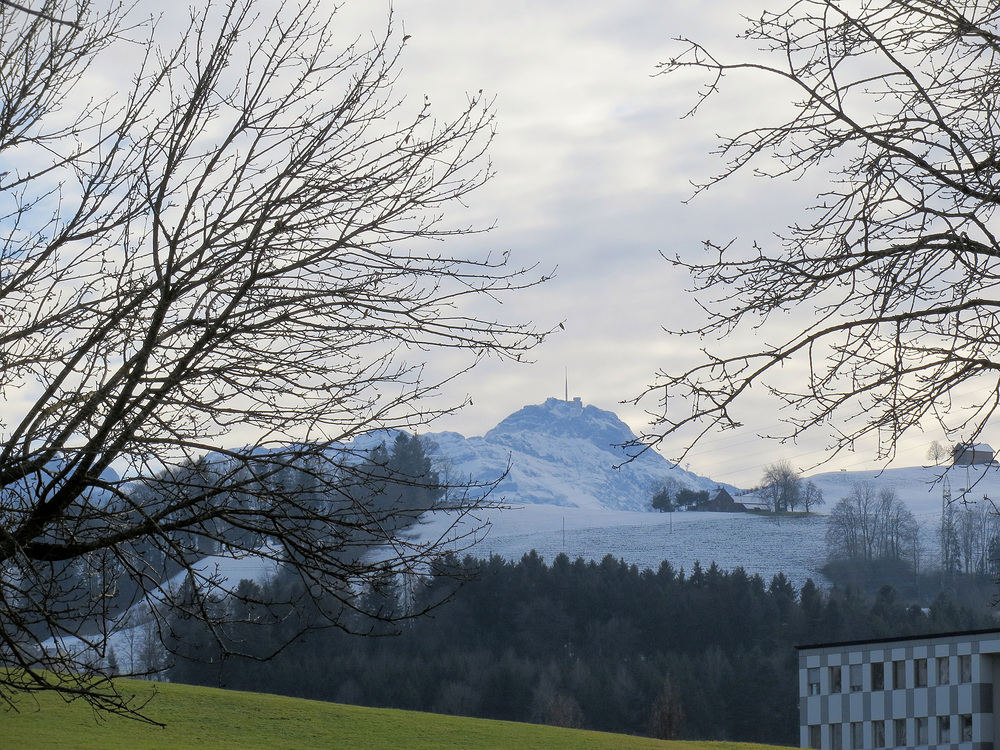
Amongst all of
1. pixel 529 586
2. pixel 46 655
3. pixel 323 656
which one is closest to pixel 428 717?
pixel 46 655

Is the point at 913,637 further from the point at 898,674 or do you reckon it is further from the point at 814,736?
the point at 814,736

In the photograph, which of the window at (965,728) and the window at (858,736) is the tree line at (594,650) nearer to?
the window at (858,736)

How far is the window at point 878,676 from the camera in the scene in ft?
159

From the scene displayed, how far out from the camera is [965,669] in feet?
146

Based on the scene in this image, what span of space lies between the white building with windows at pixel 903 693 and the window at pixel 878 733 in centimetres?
4

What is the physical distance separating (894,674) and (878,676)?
795mm

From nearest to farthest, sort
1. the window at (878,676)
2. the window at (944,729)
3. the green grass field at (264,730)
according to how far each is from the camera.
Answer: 1. the green grass field at (264,730)
2. the window at (944,729)
3. the window at (878,676)

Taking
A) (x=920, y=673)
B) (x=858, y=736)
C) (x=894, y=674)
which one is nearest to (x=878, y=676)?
(x=894, y=674)

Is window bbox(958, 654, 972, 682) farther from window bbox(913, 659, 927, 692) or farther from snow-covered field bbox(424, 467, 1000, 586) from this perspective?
snow-covered field bbox(424, 467, 1000, 586)

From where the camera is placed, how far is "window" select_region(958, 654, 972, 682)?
44.4 metres

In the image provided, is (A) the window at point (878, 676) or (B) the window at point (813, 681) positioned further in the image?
(B) the window at point (813, 681)

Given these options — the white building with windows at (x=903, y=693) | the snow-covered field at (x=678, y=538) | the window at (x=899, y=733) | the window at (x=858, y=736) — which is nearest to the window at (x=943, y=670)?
the white building with windows at (x=903, y=693)

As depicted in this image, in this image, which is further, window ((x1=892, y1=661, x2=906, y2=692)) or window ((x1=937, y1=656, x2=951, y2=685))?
window ((x1=892, y1=661, x2=906, y2=692))

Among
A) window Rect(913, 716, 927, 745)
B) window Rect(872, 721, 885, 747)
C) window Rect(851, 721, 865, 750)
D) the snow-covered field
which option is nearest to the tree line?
window Rect(851, 721, 865, 750)
